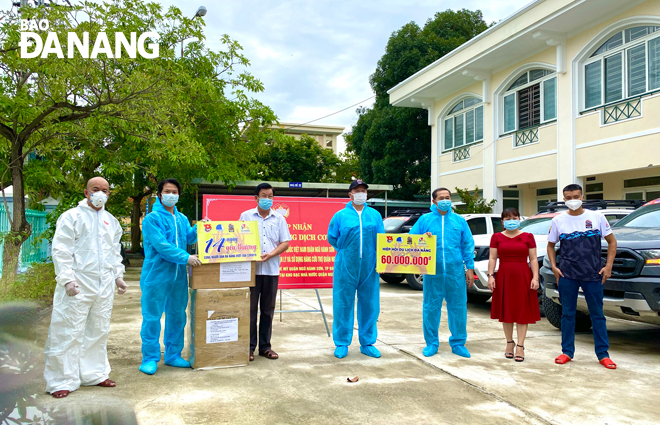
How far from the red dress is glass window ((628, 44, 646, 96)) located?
883 cm

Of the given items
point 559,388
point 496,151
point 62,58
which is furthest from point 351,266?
point 496,151

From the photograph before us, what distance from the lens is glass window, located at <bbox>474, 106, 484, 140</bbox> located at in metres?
17.6

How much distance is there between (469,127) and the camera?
60.4 ft

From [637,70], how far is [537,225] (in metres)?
6.12

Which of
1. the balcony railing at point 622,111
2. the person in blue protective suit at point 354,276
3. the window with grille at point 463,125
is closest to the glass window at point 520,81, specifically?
the window with grille at point 463,125

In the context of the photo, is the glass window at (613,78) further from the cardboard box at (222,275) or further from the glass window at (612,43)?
the cardboard box at (222,275)

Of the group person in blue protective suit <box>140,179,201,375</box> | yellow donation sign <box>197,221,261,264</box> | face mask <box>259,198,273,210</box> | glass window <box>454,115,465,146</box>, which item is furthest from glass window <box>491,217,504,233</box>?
glass window <box>454,115,465,146</box>

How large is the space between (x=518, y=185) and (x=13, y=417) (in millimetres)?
15665

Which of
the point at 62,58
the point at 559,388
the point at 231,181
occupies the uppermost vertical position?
the point at 62,58

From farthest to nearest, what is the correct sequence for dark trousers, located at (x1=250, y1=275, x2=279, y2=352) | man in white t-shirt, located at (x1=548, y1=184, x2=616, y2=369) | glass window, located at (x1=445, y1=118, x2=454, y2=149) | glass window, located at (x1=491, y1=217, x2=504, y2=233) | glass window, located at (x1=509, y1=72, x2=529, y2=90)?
glass window, located at (x1=445, y1=118, x2=454, y2=149)
glass window, located at (x1=509, y1=72, x2=529, y2=90)
glass window, located at (x1=491, y1=217, x2=504, y2=233)
dark trousers, located at (x1=250, y1=275, x2=279, y2=352)
man in white t-shirt, located at (x1=548, y1=184, x2=616, y2=369)

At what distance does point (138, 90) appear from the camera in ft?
24.4

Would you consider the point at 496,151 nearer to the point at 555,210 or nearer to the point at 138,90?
the point at 555,210

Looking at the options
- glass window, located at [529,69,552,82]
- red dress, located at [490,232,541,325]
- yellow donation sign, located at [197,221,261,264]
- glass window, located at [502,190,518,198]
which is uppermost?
glass window, located at [529,69,552,82]

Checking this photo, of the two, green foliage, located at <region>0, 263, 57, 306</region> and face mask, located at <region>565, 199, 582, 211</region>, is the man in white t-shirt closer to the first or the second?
face mask, located at <region>565, 199, 582, 211</region>
